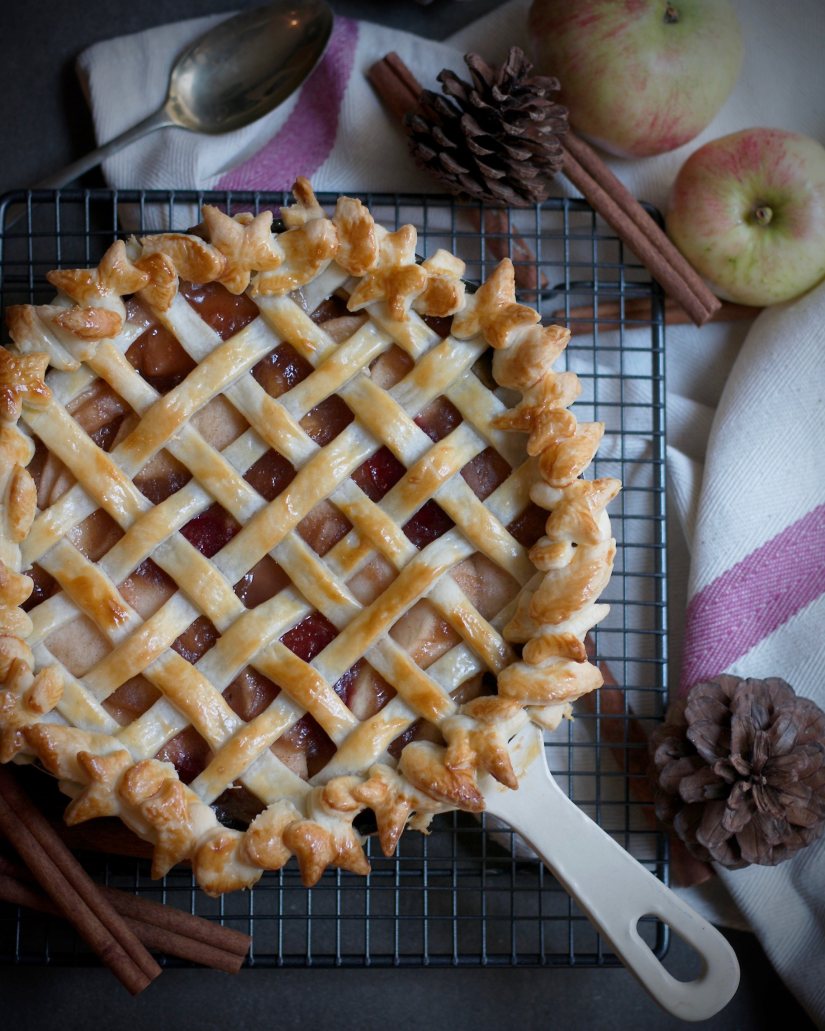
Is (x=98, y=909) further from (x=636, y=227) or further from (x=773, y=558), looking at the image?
(x=636, y=227)

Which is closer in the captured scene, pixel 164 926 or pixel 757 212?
pixel 164 926

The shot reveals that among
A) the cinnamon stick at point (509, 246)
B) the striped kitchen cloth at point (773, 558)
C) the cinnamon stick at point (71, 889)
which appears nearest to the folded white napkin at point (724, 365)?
the striped kitchen cloth at point (773, 558)

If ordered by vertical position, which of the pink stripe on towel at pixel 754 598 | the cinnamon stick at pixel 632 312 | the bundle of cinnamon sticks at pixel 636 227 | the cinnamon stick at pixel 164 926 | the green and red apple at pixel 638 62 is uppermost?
the green and red apple at pixel 638 62

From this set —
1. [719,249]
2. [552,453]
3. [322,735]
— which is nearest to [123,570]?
[322,735]

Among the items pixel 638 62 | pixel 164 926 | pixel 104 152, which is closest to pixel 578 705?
pixel 164 926

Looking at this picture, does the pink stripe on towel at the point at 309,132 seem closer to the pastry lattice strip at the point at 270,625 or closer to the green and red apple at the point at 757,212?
the pastry lattice strip at the point at 270,625

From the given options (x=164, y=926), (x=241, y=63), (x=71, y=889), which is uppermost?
(x=241, y=63)
